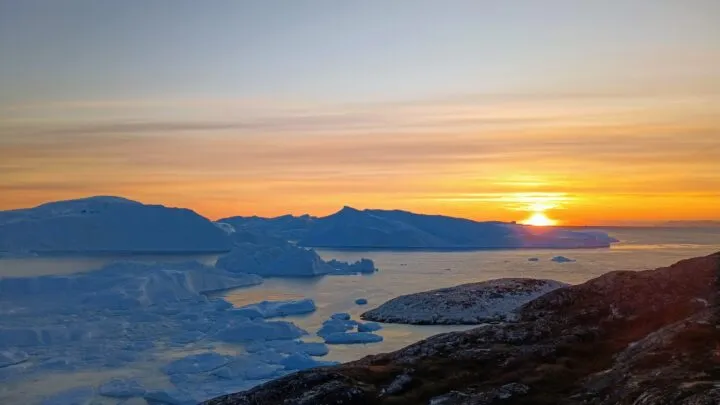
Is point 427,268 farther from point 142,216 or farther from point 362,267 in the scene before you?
point 142,216

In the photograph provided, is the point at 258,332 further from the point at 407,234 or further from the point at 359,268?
the point at 407,234

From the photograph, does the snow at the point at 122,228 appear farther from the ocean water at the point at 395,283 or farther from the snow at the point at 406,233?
the ocean water at the point at 395,283

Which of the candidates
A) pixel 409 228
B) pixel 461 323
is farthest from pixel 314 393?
pixel 409 228

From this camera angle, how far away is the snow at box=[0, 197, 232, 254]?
159 meters

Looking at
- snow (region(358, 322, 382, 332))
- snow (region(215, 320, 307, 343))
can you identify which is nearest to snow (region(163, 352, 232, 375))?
snow (region(215, 320, 307, 343))

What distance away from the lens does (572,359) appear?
61.3ft

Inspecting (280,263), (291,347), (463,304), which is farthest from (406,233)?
(291,347)

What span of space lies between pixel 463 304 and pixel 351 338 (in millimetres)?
15210

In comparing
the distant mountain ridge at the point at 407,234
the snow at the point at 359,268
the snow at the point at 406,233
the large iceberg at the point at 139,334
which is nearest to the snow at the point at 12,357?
the large iceberg at the point at 139,334

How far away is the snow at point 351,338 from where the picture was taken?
50.3m

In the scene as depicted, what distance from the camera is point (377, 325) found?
55.8m

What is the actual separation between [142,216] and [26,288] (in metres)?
86.4

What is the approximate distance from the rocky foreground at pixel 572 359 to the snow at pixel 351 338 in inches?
1061

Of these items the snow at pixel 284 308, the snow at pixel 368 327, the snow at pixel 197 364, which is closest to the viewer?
the snow at pixel 197 364
